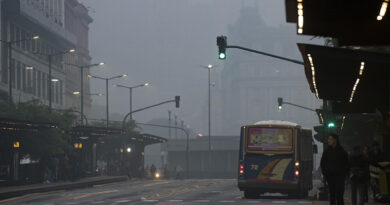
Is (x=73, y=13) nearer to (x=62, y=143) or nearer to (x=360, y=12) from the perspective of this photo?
(x=62, y=143)

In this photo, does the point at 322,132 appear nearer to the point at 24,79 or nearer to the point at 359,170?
the point at 359,170

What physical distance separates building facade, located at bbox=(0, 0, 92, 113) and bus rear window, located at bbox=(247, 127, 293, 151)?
54.9 meters

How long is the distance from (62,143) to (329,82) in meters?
37.2

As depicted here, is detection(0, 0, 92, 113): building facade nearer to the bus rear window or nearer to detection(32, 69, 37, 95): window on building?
Result: detection(32, 69, 37, 95): window on building

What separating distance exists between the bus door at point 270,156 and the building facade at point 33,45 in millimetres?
55122

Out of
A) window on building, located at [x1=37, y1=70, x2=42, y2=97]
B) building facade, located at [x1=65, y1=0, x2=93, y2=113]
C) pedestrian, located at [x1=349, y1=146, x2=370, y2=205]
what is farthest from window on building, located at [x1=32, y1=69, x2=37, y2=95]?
pedestrian, located at [x1=349, y1=146, x2=370, y2=205]

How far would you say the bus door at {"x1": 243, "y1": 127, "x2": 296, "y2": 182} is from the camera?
33.9m

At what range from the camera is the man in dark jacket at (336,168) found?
63.5 feet

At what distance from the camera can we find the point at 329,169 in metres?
19.4

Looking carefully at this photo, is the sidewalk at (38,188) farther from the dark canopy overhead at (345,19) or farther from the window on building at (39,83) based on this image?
→ the window on building at (39,83)

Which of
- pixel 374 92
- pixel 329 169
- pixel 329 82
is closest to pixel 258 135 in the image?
pixel 374 92

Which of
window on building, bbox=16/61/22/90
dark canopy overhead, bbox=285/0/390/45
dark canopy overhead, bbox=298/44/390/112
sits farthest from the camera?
window on building, bbox=16/61/22/90

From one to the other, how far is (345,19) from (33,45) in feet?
331

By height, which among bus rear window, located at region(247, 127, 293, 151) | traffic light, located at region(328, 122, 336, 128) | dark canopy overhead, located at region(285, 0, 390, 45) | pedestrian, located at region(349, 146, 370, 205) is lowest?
pedestrian, located at region(349, 146, 370, 205)
